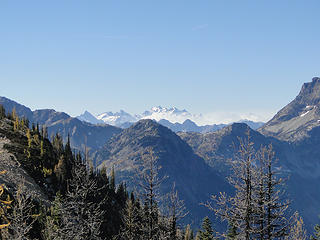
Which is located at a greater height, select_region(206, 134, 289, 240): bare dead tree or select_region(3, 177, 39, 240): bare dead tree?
select_region(206, 134, 289, 240): bare dead tree

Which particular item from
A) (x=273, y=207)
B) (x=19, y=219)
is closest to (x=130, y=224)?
(x=19, y=219)

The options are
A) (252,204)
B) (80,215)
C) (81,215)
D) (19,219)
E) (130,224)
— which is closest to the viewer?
(252,204)

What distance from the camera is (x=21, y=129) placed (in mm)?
114438

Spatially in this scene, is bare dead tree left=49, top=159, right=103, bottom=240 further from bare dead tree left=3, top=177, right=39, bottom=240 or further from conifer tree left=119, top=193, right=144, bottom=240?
conifer tree left=119, top=193, right=144, bottom=240

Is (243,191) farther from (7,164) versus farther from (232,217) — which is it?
(7,164)

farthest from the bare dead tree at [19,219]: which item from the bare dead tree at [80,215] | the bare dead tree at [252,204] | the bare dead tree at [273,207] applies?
the bare dead tree at [273,207]

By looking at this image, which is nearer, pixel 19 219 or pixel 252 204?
pixel 252 204

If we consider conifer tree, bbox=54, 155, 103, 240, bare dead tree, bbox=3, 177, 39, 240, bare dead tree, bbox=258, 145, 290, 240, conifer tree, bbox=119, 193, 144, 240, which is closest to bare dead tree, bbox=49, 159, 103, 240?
conifer tree, bbox=54, 155, 103, 240

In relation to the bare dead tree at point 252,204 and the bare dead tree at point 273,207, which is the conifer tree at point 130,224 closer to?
the bare dead tree at point 252,204

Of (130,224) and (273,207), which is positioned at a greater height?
(273,207)

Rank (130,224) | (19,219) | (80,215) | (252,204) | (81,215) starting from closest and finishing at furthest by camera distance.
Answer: (252,204) → (80,215) → (81,215) → (19,219) → (130,224)

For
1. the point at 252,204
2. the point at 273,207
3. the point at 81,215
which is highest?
the point at 252,204

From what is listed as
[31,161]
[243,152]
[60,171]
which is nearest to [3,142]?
[31,161]

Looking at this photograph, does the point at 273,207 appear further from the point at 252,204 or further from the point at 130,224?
the point at 130,224
